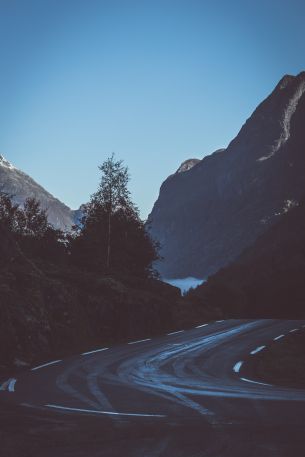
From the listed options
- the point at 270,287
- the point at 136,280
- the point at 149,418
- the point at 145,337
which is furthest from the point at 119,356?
the point at 270,287

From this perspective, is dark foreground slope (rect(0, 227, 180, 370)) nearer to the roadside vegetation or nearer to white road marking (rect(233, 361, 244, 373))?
the roadside vegetation

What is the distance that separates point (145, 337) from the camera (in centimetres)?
3020

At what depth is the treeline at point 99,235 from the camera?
4097 centimetres

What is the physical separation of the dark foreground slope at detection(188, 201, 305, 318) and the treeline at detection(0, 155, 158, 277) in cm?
746

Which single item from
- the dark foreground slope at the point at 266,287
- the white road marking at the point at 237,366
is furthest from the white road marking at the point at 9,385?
the dark foreground slope at the point at 266,287

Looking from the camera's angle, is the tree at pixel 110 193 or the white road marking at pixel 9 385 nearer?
the white road marking at pixel 9 385

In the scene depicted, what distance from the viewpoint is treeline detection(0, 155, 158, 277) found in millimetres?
40969

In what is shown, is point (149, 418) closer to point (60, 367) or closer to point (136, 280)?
point (60, 367)

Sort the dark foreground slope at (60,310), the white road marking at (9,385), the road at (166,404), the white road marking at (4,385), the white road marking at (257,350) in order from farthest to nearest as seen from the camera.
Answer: the dark foreground slope at (60,310) < the white road marking at (257,350) < the white road marking at (4,385) < the white road marking at (9,385) < the road at (166,404)

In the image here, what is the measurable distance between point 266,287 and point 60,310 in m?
74.4

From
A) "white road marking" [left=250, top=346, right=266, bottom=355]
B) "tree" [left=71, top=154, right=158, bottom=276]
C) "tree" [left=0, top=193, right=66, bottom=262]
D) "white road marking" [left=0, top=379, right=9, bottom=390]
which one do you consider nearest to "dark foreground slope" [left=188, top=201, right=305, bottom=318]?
"tree" [left=71, top=154, right=158, bottom=276]

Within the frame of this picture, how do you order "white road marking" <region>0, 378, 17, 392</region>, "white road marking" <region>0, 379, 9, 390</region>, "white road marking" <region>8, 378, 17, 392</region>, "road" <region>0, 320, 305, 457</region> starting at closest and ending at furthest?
"road" <region>0, 320, 305, 457</region> < "white road marking" <region>8, 378, 17, 392</region> < "white road marking" <region>0, 378, 17, 392</region> < "white road marking" <region>0, 379, 9, 390</region>

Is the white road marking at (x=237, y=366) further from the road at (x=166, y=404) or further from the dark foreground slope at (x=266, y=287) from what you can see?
the dark foreground slope at (x=266, y=287)

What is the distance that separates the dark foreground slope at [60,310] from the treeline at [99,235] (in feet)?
22.8
